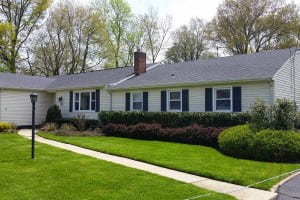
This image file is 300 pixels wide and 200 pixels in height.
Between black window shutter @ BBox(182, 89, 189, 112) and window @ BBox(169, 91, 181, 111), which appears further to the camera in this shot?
window @ BBox(169, 91, 181, 111)

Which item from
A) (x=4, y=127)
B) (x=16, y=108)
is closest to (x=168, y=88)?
(x=4, y=127)

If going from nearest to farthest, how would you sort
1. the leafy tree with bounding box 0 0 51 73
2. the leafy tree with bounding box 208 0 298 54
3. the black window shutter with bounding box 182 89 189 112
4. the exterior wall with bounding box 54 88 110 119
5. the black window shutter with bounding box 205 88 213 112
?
the black window shutter with bounding box 205 88 213 112, the black window shutter with bounding box 182 89 189 112, the exterior wall with bounding box 54 88 110 119, the leafy tree with bounding box 208 0 298 54, the leafy tree with bounding box 0 0 51 73

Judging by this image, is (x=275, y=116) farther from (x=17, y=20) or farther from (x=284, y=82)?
(x=17, y=20)

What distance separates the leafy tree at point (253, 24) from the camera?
33531 mm

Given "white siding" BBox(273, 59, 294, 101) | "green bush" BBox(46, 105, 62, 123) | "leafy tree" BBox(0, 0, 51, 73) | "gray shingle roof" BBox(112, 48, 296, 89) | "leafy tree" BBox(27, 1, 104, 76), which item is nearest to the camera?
"white siding" BBox(273, 59, 294, 101)

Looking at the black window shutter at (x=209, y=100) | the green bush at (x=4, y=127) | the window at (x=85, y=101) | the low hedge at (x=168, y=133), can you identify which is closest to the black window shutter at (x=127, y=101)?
the low hedge at (x=168, y=133)

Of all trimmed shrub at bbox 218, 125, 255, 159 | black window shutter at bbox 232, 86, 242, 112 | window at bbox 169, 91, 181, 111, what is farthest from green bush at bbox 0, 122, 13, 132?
trimmed shrub at bbox 218, 125, 255, 159

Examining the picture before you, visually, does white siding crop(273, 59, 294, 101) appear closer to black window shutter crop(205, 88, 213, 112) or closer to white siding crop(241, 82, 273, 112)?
white siding crop(241, 82, 273, 112)

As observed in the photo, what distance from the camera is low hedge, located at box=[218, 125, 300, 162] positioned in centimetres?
1031

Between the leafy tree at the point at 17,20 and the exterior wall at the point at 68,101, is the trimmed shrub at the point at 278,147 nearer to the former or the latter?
the exterior wall at the point at 68,101

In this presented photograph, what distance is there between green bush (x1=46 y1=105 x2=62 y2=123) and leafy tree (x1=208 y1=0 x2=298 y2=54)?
22.0m

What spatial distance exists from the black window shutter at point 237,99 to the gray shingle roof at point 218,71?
59cm

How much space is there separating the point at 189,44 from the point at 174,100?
26.5 meters

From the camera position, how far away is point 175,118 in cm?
1681
